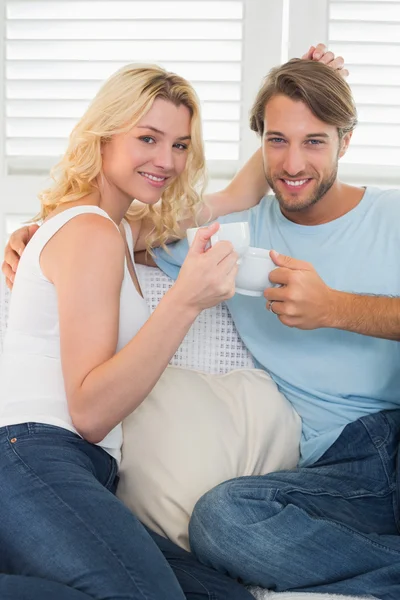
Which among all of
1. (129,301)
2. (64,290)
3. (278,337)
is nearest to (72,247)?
(64,290)

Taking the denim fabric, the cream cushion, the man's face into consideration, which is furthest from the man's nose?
the denim fabric

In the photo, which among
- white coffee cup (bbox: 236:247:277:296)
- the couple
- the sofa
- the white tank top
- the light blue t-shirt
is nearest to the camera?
the couple

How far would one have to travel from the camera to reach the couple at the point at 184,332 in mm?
1253

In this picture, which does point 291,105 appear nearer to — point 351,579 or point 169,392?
point 169,392

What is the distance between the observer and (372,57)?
2.61 meters

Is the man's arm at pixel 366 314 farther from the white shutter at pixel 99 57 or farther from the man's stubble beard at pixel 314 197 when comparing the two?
the white shutter at pixel 99 57

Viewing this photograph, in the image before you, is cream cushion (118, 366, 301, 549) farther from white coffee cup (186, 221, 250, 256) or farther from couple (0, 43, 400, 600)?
white coffee cup (186, 221, 250, 256)

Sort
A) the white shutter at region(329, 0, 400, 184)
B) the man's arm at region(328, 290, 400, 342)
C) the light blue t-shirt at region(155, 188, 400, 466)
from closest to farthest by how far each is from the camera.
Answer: the man's arm at region(328, 290, 400, 342), the light blue t-shirt at region(155, 188, 400, 466), the white shutter at region(329, 0, 400, 184)

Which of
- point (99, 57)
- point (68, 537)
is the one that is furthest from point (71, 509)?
point (99, 57)

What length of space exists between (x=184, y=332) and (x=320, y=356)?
0.52m

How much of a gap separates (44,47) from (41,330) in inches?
62.6

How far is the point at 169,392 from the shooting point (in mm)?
1684

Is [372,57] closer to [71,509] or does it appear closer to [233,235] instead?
[233,235]

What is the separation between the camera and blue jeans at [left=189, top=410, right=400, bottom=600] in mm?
1401
